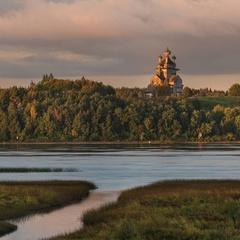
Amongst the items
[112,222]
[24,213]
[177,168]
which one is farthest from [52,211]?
[177,168]

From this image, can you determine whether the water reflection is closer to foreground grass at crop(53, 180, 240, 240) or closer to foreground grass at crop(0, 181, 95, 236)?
foreground grass at crop(0, 181, 95, 236)

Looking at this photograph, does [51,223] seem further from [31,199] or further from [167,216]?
[31,199]

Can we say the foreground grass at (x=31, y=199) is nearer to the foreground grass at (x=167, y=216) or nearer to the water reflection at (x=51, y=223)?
the water reflection at (x=51, y=223)

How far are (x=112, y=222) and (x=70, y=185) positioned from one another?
2276cm

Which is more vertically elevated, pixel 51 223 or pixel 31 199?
pixel 31 199

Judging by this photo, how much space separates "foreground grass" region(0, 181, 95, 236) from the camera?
3966 centimetres

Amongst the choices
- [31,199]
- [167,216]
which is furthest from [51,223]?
[31,199]

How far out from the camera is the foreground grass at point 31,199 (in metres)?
39.7

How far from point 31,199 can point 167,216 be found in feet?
35.8

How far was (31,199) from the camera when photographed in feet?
145

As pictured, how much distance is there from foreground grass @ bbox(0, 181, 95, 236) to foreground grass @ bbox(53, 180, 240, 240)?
12.8ft

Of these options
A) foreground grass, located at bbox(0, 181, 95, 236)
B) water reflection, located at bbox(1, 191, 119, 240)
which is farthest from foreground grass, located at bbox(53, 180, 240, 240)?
foreground grass, located at bbox(0, 181, 95, 236)

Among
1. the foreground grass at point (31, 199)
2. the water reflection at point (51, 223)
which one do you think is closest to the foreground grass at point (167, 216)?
the water reflection at point (51, 223)

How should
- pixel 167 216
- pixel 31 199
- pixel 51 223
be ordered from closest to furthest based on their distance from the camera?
pixel 167 216 → pixel 51 223 → pixel 31 199
